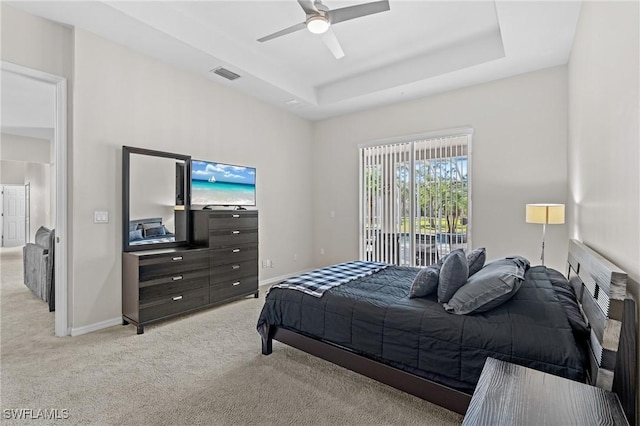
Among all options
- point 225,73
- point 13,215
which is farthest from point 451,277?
point 13,215

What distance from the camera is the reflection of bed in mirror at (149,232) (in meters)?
3.44

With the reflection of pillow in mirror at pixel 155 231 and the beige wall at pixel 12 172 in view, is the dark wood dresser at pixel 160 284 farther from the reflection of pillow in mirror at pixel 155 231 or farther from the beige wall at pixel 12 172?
the beige wall at pixel 12 172

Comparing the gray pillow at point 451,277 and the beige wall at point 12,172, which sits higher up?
the beige wall at point 12,172

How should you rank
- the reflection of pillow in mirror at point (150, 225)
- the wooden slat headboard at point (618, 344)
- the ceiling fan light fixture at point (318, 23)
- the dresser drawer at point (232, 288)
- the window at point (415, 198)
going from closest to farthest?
the wooden slat headboard at point (618, 344), the ceiling fan light fixture at point (318, 23), the reflection of pillow in mirror at point (150, 225), the dresser drawer at point (232, 288), the window at point (415, 198)

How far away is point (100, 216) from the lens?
3213mm

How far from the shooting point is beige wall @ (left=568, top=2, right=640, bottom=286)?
1283mm

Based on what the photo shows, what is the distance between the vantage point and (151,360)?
8.42ft

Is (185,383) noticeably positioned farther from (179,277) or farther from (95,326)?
(95,326)

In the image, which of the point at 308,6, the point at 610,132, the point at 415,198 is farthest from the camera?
the point at 415,198

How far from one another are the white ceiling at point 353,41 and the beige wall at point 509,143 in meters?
0.23

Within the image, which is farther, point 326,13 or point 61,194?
point 61,194

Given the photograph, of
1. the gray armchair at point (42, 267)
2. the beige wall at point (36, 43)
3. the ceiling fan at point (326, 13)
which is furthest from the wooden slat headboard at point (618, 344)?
the gray armchair at point (42, 267)

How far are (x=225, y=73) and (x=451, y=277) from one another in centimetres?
372

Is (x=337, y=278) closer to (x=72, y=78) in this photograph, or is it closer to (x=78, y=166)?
(x=78, y=166)
